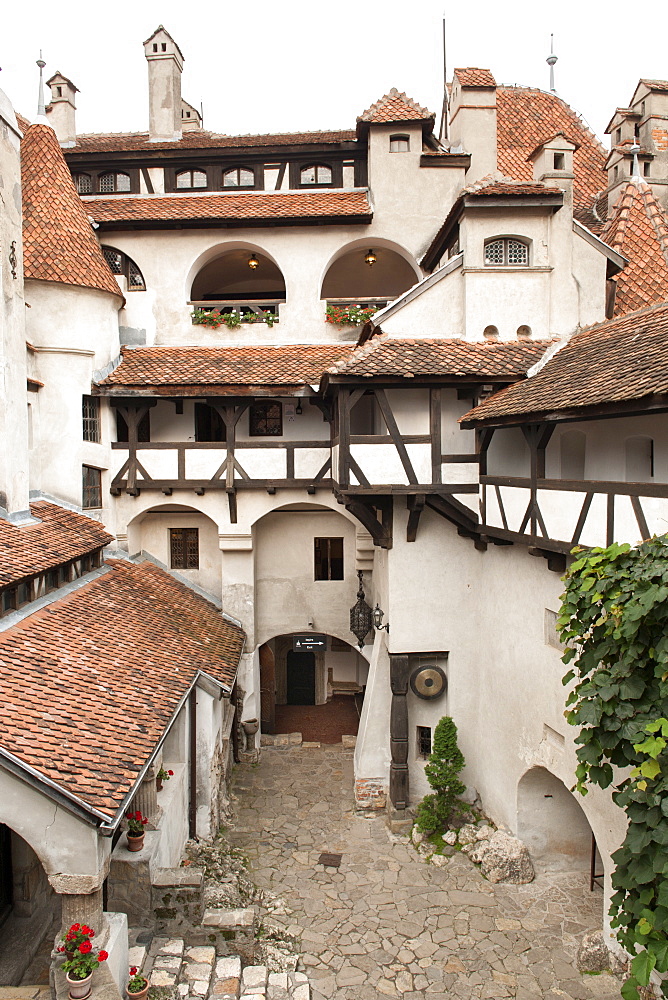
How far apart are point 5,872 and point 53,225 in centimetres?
1216

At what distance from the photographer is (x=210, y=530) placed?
16328 mm

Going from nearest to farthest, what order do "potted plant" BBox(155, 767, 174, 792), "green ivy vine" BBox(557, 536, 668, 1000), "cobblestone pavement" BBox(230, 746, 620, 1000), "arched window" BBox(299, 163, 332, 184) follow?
"green ivy vine" BBox(557, 536, 668, 1000)
"cobblestone pavement" BBox(230, 746, 620, 1000)
"potted plant" BBox(155, 767, 174, 792)
"arched window" BBox(299, 163, 332, 184)

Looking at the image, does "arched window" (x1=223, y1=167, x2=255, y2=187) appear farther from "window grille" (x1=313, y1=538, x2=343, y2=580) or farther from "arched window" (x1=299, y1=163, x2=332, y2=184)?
"window grille" (x1=313, y1=538, x2=343, y2=580)

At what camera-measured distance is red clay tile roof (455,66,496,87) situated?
1540cm

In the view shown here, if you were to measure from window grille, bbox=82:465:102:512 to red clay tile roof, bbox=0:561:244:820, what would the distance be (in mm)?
1972

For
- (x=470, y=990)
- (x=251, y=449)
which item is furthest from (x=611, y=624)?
(x=251, y=449)

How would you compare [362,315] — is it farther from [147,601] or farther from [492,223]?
[147,601]

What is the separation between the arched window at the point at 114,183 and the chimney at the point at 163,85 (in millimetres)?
1732

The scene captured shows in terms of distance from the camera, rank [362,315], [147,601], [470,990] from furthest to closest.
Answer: [362,315], [147,601], [470,990]

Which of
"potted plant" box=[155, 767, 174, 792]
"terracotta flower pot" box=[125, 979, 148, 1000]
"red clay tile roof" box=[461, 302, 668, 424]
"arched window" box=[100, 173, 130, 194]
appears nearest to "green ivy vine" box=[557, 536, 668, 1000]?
"red clay tile roof" box=[461, 302, 668, 424]

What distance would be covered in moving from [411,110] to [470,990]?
17.0 meters

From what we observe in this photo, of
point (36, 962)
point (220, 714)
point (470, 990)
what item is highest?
point (220, 714)

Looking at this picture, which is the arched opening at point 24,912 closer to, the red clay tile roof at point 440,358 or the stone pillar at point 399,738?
the stone pillar at point 399,738

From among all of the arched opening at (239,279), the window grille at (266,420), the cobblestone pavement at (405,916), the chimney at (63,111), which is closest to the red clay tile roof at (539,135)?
the arched opening at (239,279)
